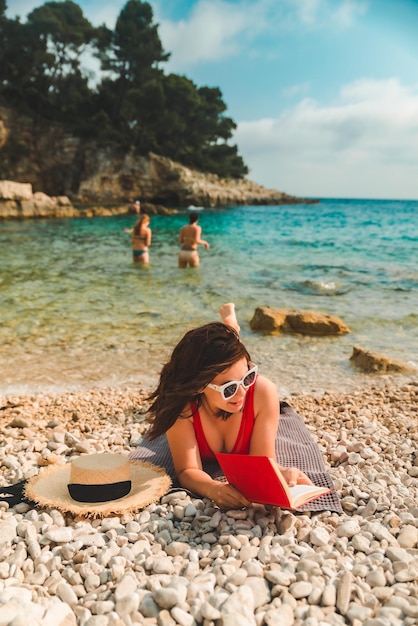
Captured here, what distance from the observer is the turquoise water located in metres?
6.30

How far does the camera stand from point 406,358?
6.82 metres

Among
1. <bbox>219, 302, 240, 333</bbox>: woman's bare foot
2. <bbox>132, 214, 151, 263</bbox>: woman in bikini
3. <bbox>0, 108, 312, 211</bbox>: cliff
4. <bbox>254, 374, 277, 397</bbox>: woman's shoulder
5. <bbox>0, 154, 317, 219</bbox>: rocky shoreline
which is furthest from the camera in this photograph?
<bbox>0, 108, 312, 211</bbox>: cliff

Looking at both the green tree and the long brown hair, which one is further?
the green tree

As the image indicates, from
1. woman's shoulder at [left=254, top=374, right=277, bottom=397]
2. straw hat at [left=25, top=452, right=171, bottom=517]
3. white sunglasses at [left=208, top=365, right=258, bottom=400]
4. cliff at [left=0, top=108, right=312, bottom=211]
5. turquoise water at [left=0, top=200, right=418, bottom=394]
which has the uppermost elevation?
cliff at [left=0, top=108, right=312, bottom=211]

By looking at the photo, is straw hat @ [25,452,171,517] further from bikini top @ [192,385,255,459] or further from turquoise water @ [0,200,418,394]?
turquoise water @ [0,200,418,394]

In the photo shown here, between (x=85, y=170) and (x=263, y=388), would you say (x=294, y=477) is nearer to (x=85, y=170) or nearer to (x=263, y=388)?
(x=263, y=388)

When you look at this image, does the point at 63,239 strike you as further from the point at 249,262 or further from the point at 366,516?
the point at 366,516

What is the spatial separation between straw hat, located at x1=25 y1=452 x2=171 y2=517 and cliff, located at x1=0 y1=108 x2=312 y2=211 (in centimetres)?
4473

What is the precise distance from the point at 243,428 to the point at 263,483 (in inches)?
22.0

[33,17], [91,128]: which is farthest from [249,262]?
[33,17]

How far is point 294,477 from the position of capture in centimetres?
290

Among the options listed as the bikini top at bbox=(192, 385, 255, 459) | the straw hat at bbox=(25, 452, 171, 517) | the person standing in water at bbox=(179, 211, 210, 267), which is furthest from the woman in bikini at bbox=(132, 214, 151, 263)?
the straw hat at bbox=(25, 452, 171, 517)

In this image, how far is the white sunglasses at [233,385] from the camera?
2756 millimetres

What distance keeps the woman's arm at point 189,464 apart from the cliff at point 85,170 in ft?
146
